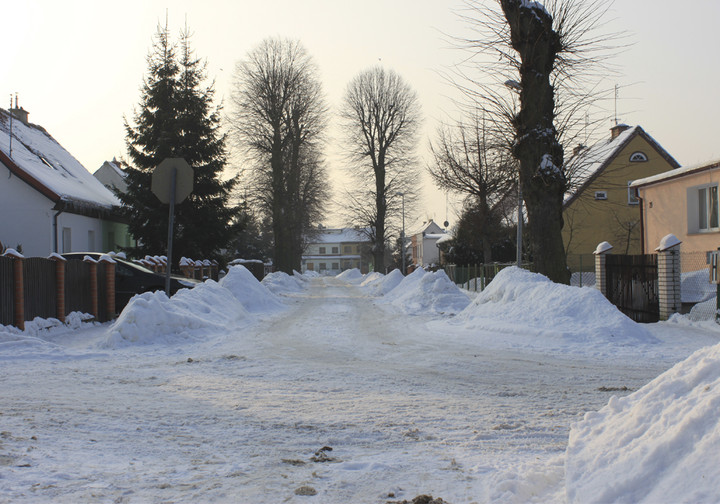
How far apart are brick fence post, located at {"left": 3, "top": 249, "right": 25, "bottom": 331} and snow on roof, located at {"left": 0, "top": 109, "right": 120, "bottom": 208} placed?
511 inches

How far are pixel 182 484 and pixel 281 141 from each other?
34.8 meters

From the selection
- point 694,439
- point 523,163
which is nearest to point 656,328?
point 523,163

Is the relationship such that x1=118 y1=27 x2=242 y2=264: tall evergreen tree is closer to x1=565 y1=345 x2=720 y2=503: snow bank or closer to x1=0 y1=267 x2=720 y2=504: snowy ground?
x1=0 y1=267 x2=720 y2=504: snowy ground

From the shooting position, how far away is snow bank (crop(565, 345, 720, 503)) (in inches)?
105

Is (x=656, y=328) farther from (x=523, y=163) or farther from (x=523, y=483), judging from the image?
(x=523, y=483)

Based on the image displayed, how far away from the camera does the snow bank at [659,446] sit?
2668 mm

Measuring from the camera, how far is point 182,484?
3.67 meters

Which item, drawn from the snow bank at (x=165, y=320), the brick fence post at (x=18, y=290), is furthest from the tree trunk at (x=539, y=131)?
the brick fence post at (x=18, y=290)

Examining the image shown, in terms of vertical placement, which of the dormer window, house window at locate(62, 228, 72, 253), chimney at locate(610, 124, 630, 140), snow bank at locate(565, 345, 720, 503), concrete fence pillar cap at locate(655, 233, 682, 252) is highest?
chimney at locate(610, 124, 630, 140)

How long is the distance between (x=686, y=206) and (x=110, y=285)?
1724 centimetres

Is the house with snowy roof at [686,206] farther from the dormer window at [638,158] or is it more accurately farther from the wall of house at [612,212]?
the dormer window at [638,158]

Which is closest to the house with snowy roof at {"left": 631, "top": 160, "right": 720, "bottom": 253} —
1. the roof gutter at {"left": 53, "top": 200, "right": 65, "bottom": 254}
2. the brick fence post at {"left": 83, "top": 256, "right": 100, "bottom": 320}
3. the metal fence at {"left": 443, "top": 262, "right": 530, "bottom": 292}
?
the metal fence at {"left": 443, "top": 262, "right": 530, "bottom": 292}

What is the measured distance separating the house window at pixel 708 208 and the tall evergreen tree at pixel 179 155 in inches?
768

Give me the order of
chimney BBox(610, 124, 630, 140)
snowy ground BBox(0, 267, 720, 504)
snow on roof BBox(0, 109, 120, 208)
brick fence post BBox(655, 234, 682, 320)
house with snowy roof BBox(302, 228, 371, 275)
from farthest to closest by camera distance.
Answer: house with snowy roof BBox(302, 228, 371, 275)
chimney BBox(610, 124, 630, 140)
snow on roof BBox(0, 109, 120, 208)
brick fence post BBox(655, 234, 682, 320)
snowy ground BBox(0, 267, 720, 504)
